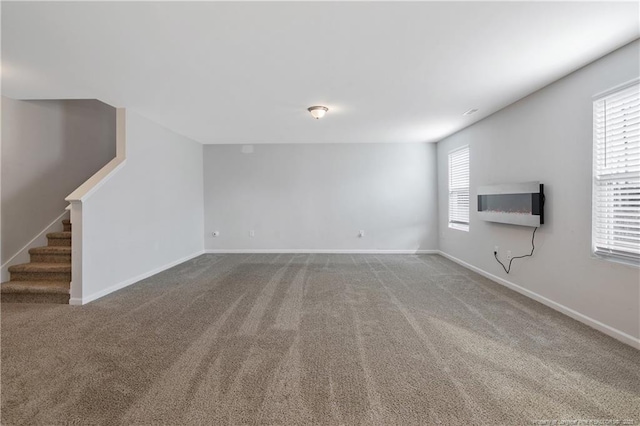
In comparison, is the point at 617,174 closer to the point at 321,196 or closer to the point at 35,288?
the point at 321,196

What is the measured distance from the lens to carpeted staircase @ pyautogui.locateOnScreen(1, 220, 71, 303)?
3154mm

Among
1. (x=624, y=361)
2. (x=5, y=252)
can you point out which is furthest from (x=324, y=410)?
(x=5, y=252)

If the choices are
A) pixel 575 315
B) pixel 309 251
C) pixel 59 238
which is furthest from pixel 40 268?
pixel 575 315

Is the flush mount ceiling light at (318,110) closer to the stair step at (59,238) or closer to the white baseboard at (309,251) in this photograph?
the white baseboard at (309,251)

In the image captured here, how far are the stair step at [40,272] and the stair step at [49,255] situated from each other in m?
0.21

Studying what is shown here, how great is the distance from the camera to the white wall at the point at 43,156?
11.6ft

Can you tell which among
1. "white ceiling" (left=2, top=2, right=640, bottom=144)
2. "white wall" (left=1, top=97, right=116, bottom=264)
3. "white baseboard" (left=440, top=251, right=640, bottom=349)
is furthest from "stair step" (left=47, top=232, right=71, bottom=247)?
"white baseboard" (left=440, top=251, right=640, bottom=349)

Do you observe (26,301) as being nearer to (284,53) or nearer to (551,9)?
(284,53)

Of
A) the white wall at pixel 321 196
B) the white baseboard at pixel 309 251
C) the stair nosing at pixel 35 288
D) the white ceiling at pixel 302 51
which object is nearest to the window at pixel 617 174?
the white ceiling at pixel 302 51

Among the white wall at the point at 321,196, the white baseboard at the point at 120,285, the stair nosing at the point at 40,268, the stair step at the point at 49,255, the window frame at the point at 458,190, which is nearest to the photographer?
the white baseboard at the point at 120,285

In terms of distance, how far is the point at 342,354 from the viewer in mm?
2043

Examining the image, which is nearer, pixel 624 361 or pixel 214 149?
pixel 624 361

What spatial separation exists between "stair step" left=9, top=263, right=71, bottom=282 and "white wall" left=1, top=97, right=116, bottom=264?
0.21 metres

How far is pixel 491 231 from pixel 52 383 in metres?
4.80
